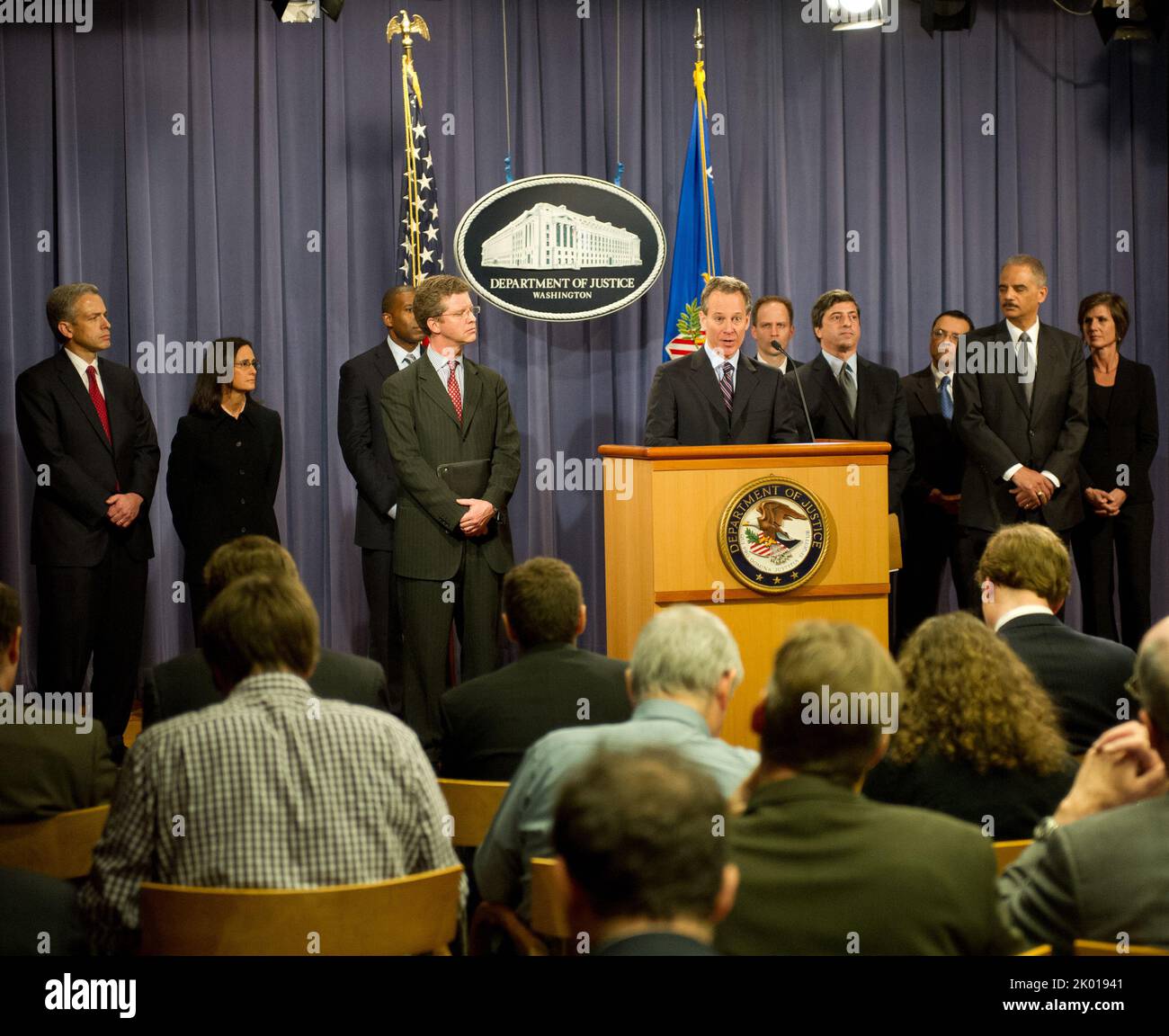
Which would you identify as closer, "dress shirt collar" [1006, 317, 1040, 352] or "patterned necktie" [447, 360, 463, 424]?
"patterned necktie" [447, 360, 463, 424]

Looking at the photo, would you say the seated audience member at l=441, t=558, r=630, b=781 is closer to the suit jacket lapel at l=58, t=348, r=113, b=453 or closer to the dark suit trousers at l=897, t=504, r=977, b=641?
the suit jacket lapel at l=58, t=348, r=113, b=453

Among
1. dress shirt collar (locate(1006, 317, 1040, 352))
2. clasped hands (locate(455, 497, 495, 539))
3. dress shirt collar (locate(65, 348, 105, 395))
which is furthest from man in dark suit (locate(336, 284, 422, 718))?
dress shirt collar (locate(1006, 317, 1040, 352))

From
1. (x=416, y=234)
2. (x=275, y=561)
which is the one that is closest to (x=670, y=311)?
(x=416, y=234)

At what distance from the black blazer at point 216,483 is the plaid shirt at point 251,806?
12.4 ft

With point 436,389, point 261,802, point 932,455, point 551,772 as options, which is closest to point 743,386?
point 436,389

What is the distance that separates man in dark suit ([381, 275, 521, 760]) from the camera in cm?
539

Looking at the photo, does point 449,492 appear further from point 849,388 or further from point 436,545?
point 849,388

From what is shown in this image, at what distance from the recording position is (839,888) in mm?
1904

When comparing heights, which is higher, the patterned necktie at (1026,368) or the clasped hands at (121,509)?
Result: the patterned necktie at (1026,368)

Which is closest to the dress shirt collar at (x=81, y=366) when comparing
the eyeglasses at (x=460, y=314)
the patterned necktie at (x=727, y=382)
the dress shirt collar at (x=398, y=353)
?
the dress shirt collar at (x=398, y=353)

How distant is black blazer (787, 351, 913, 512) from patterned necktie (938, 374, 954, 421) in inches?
21.6

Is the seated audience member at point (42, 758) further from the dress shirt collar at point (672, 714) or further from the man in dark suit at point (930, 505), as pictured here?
the man in dark suit at point (930, 505)

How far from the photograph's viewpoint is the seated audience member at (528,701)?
10.5 ft
